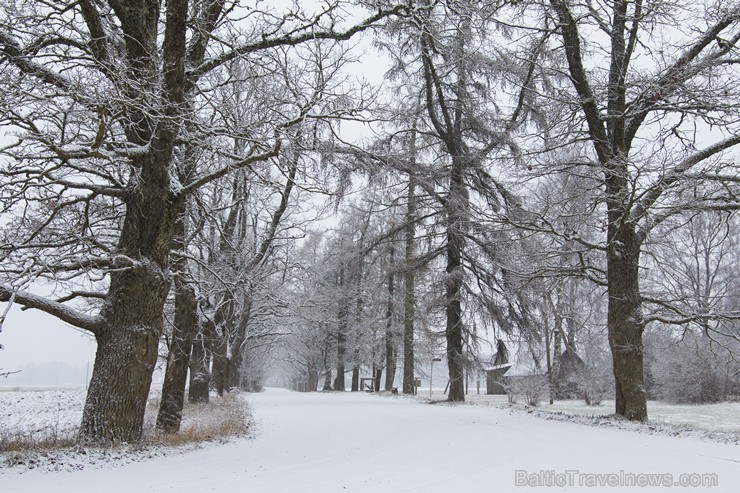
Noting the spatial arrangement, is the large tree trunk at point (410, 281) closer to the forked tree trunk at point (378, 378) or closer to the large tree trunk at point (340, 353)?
the forked tree trunk at point (378, 378)

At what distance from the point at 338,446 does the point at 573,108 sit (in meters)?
8.71

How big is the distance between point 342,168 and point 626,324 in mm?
6772

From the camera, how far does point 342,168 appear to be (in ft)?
34.1

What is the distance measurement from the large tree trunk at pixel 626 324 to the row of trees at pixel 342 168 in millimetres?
45

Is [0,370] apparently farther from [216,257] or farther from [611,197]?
[611,197]

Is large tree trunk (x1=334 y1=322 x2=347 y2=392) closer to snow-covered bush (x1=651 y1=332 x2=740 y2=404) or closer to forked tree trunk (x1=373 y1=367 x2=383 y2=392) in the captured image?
forked tree trunk (x1=373 y1=367 x2=383 y2=392)

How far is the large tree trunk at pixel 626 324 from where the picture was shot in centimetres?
979

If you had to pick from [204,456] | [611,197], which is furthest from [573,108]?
[204,456]

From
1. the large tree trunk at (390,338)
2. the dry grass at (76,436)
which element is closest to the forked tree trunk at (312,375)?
the large tree trunk at (390,338)

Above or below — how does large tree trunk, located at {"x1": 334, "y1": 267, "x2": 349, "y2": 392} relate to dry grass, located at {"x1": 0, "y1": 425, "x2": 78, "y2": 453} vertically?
above

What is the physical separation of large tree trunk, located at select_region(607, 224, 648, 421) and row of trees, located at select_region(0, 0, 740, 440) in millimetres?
45

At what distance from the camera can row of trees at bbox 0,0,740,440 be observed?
5941 mm

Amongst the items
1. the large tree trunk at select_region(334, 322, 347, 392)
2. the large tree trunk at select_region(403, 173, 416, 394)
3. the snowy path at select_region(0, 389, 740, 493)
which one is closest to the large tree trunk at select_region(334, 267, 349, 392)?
the large tree trunk at select_region(334, 322, 347, 392)

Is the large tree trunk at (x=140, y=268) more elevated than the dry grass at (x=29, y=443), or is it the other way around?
the large tree trunk at (x=140, y=268)
